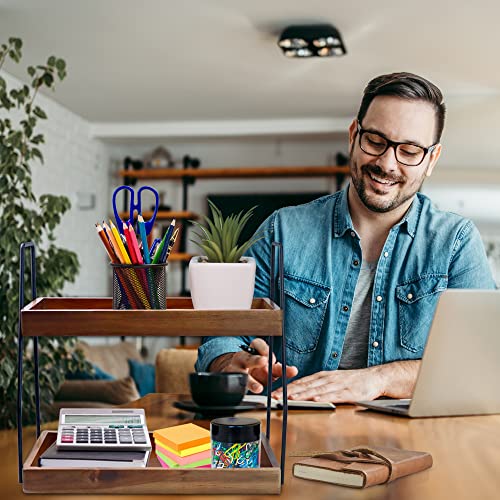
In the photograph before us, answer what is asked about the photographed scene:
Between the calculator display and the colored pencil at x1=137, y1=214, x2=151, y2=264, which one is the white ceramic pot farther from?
the calculator display

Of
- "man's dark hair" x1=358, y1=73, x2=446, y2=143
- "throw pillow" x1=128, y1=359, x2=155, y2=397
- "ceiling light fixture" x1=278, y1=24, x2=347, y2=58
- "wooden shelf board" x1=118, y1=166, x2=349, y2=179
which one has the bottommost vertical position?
"throw pillow" x1=128, y1=359, x2=155, y2=397

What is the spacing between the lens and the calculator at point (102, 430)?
0.97 metres

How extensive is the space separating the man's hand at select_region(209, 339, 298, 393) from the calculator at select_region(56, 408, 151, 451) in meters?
0.28

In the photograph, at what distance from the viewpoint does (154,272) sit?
1.00m

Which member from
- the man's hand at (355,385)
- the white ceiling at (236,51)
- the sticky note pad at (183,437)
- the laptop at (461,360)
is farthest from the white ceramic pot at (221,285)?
the white ceiling at (236,51)

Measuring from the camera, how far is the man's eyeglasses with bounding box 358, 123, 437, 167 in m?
1.80

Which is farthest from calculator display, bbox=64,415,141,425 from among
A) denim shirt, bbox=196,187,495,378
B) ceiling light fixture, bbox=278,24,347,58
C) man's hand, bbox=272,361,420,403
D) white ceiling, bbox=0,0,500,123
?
ceiling light fixture, bbox=278,24,347,58

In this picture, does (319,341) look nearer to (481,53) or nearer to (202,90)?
(481,53)

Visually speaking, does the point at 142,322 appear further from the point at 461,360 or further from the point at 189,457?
the point at 461,360

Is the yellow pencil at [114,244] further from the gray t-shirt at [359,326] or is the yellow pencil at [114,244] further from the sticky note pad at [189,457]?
the gray t-shirt at [359,326]

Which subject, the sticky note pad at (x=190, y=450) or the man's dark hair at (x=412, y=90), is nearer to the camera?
the sticky note pad at (x=190, y=450)

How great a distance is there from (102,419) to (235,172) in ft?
19.6

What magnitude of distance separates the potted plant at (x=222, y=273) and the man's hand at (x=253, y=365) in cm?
26

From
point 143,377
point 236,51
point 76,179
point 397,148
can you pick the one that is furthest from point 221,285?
point 76,179
